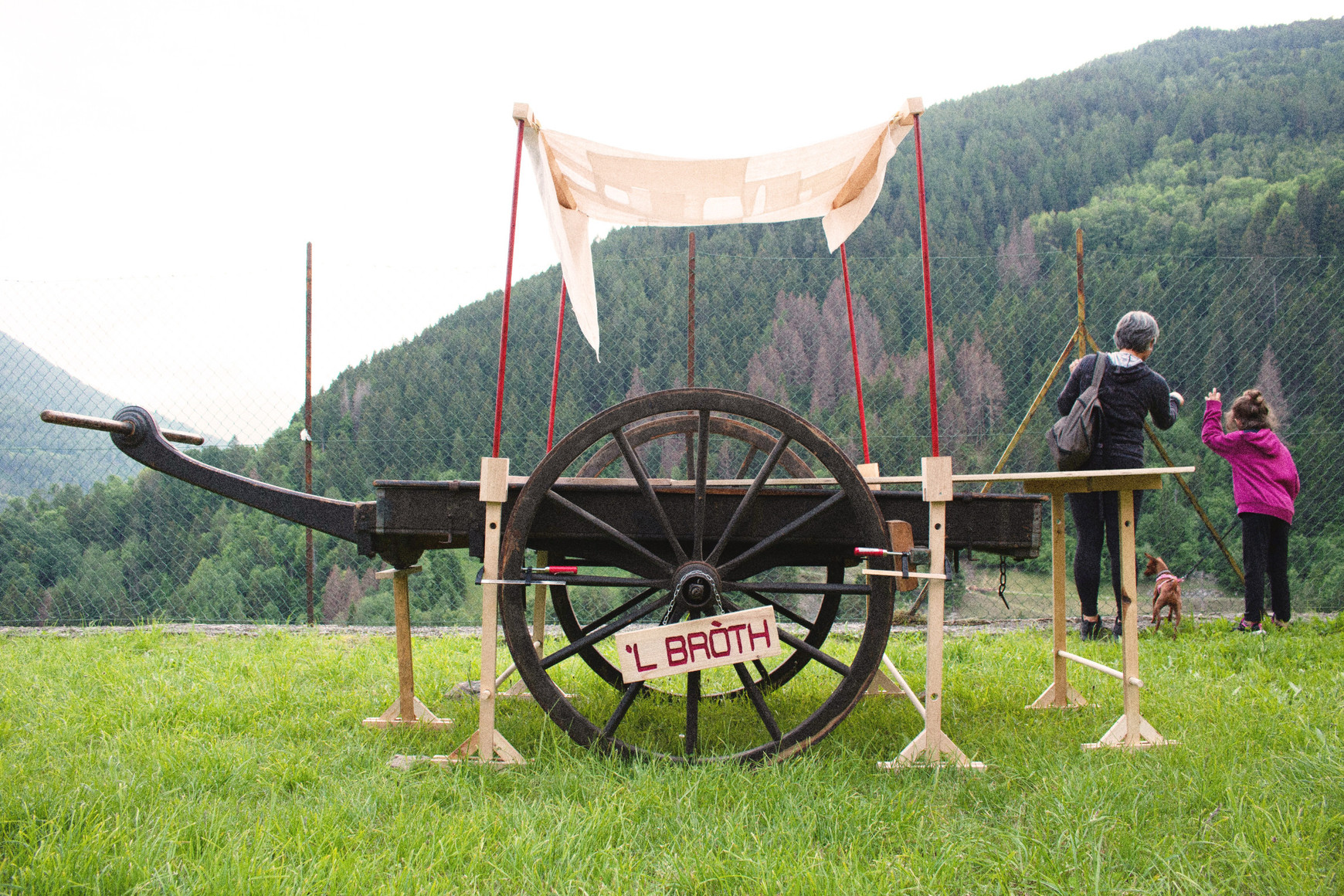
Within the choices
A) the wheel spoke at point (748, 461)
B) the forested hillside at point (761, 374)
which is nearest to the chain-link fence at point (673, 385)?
the forested hillside at point (761, 374)

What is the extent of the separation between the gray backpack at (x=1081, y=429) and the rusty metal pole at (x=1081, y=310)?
4.71 ft

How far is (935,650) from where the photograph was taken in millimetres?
2307

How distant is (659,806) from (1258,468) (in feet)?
14.8

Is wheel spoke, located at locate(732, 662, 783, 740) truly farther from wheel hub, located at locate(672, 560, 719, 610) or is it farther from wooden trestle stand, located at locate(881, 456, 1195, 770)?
wooden trestle stand, located at locate(881, 456, 1195, 770)

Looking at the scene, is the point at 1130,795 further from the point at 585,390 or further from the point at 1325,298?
the point at 1325,298

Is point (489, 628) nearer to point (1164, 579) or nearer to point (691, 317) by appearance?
point (691, 317)

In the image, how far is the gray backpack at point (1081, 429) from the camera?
3.91 metres

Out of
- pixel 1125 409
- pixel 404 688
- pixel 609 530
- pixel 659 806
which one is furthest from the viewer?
pixel 1125 409

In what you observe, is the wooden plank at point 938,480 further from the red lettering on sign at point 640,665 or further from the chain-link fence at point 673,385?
the chain-link fence at point 673,385

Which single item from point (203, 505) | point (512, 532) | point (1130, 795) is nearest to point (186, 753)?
point (512, 532)

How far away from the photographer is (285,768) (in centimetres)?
226

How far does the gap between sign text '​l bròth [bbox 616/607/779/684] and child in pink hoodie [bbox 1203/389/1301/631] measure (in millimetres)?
3781

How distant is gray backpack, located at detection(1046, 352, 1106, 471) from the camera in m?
3.91

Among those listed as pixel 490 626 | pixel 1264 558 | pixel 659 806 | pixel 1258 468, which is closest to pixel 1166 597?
pixel 1264 558
